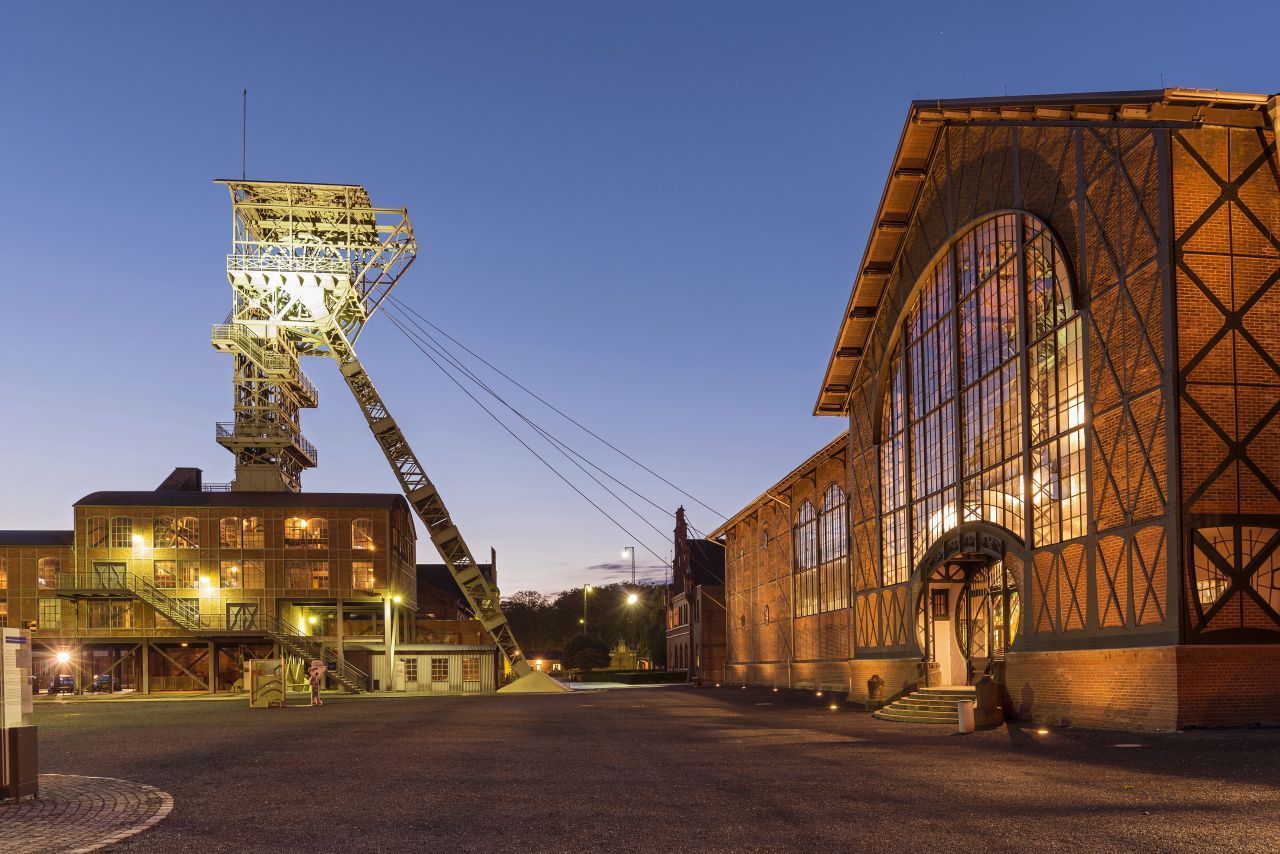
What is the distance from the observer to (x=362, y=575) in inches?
2052

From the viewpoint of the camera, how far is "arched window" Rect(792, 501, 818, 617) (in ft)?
138

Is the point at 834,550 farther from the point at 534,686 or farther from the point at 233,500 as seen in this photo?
the point at 233,500

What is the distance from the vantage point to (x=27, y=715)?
11977mm

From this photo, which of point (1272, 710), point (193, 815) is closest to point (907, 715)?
point (1272, 710)

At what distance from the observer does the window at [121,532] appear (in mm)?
51281

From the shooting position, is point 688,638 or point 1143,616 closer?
point 1143,616

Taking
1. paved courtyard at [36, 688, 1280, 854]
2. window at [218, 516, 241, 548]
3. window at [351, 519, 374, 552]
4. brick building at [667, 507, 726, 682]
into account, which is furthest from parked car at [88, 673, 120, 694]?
paved courtyard at [36, 688, 1280, 854]

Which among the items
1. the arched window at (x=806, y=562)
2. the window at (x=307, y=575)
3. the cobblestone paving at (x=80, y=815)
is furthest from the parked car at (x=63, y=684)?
the cobblestone paving at (x=80, y=815)

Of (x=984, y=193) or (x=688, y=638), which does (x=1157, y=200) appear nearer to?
(x=984, y=193)

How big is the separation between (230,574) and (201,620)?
2.41 metres

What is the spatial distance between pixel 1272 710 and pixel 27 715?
683 inches

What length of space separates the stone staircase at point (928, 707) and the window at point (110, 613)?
39.1m

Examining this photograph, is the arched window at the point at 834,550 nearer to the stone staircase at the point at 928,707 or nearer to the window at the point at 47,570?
the stone staircase at the point at 928,707

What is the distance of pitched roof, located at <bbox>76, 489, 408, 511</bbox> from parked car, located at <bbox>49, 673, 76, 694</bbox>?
8.39 meters
